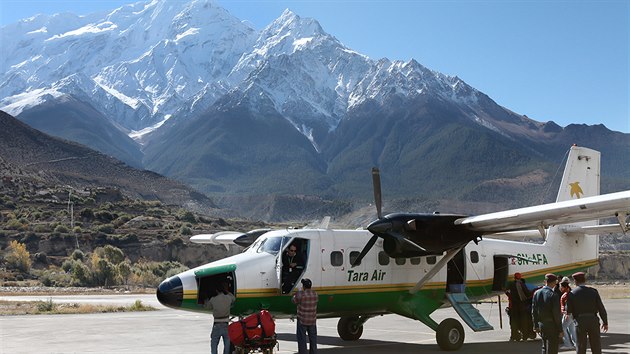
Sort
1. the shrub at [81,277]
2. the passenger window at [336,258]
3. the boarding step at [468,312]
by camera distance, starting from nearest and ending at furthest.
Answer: the passenger window at [336,258] → the boarding step at [468,312] → the shrub at [81,277]

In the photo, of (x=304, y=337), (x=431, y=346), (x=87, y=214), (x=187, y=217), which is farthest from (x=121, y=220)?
(x=304, y=337)

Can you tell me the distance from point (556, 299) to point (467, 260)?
7.33 m

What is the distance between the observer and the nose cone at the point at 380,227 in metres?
18.6

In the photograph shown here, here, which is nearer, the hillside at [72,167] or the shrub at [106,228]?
the shrub at [106,228]

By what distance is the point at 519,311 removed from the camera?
2042cm

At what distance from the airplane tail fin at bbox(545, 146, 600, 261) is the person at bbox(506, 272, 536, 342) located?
3.85m

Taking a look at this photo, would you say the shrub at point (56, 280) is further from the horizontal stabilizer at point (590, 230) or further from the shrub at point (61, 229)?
the horizontal stabilizer at point (590, 230)

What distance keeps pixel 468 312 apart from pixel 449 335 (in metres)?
1.68

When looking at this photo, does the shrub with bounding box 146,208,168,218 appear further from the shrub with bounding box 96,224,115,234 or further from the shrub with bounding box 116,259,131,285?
the shrub with bounding box 116,259,131,285

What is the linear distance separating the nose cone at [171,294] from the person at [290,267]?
2.79m

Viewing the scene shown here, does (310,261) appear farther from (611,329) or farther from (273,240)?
(611,329)

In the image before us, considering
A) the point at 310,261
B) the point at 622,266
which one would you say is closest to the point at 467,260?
the point at 310,261

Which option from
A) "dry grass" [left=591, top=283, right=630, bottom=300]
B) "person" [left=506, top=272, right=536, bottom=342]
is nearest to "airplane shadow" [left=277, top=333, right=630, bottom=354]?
"person" [left=506, top=272, right=536, bottom=342]

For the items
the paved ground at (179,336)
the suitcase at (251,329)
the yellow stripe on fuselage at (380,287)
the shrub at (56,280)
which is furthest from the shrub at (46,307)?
the shrub at (56,280)
